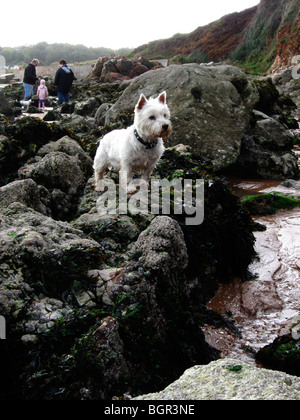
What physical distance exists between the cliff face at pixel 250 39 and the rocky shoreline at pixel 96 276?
111ft

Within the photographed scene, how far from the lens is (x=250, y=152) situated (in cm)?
997

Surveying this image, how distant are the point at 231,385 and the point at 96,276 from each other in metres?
1.60

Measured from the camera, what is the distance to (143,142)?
5.34m

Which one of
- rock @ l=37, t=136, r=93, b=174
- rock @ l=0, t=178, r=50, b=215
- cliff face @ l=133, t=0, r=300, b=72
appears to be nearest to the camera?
rock @ l=0, t=178, r=50, b=215

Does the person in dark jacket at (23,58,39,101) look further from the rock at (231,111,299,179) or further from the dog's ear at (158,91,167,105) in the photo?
the dog's ear at (158,91,167,105)

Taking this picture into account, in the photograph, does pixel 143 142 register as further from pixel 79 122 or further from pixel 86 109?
pixel 86 109

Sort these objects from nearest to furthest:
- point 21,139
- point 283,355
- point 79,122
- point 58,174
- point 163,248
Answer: point 283,355 → point 163,248 → point 58,174 → point 21,139 → point 79,122

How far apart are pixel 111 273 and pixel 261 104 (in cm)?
1238

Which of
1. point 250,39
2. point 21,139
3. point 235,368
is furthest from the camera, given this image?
point 250,39

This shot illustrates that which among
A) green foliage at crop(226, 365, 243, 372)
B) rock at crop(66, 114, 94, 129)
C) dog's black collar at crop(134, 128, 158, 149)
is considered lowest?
green foliage at crop(226, 365, 243, 372)

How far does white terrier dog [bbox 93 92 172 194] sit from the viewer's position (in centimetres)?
522

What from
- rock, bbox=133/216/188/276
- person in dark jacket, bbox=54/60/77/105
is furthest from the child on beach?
rock, bbox=133/216/188/276

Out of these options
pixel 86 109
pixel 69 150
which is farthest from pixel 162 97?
pixel 86 109

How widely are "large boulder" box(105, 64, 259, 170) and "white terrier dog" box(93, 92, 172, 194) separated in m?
3.17
